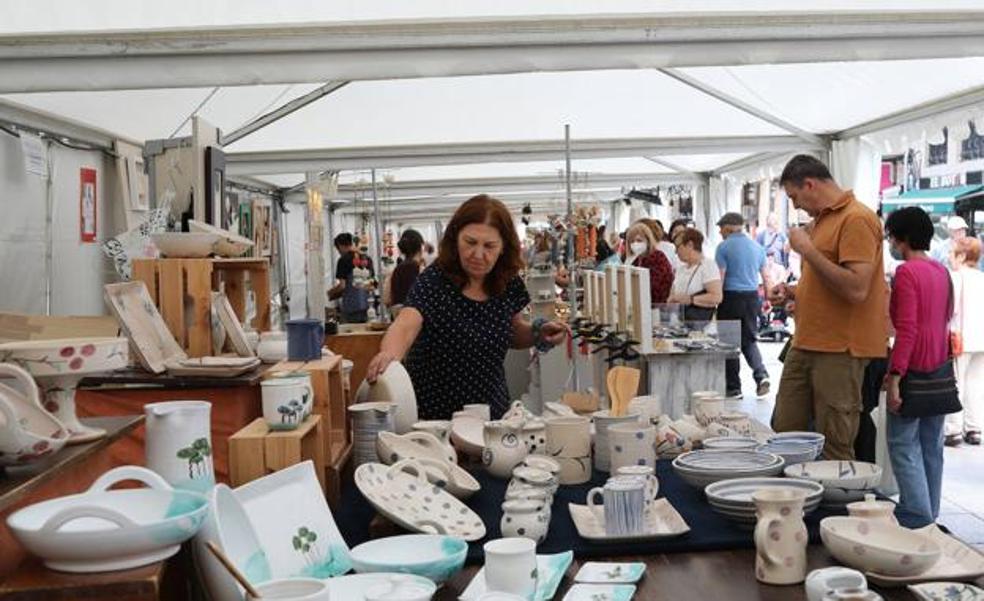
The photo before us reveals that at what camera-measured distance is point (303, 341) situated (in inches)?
86.9

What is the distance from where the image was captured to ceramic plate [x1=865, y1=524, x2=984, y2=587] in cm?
134

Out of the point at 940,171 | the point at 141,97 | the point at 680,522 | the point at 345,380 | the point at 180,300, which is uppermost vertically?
the point at 141,97

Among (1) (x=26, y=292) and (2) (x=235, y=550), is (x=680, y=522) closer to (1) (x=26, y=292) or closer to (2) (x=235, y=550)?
(2) (x=235, y=550)

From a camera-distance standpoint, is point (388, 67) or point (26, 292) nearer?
point (388, 67)

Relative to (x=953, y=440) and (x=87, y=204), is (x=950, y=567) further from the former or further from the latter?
(x=87, y=204)

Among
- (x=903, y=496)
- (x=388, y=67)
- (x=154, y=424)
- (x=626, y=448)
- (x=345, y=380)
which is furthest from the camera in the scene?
(x=903, y=496)

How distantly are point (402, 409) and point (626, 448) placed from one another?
0.54 m

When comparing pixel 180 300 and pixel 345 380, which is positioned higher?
pixel 180 300

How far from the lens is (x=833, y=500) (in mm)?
1691

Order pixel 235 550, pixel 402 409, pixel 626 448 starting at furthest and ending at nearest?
pixel 402 409
pixel 626 448
pixel 235 550

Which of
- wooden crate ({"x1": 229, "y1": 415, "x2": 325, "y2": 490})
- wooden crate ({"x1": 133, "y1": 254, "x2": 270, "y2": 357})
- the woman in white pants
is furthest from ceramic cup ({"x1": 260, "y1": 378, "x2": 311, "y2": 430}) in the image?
the woman in white pants

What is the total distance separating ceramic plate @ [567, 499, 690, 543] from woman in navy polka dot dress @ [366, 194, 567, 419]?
3.20 ft

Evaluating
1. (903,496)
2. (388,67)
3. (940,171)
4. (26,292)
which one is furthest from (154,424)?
(940,171)

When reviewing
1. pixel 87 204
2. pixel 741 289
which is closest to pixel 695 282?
pixel 741 289
